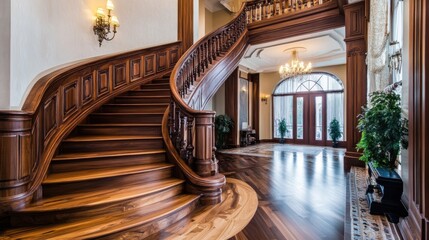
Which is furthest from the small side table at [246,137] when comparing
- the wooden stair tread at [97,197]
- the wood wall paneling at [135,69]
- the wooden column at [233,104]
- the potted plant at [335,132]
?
the wooden stair tread at [97,197]

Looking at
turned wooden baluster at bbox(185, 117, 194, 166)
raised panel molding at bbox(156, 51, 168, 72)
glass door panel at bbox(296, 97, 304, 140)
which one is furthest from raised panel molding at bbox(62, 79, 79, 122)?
glass door panel at bbox(296, 97, 304, 140)

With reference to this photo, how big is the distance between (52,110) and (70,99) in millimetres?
468

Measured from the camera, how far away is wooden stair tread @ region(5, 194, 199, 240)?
5.26 feet

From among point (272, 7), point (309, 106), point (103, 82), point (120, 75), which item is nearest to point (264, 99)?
point (309, 106)

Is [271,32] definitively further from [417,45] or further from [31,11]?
[31,11]

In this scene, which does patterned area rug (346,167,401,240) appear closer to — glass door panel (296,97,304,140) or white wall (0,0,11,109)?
white wall (0,0,11,109)

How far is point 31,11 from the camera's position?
8.33 ft

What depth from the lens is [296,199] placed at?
2.77m

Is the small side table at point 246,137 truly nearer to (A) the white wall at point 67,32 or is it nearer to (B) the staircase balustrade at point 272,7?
(B) the staircase balustrade at point 272,7

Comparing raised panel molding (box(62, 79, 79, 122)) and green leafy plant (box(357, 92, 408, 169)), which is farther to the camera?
raised panel molding (box(62, 79, 79, 122))

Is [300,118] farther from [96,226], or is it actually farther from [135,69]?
[96,226]

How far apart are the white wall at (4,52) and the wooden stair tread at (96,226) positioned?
127cm

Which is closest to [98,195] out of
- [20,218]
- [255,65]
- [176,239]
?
[20,218]

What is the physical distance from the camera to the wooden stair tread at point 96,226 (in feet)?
5.26
